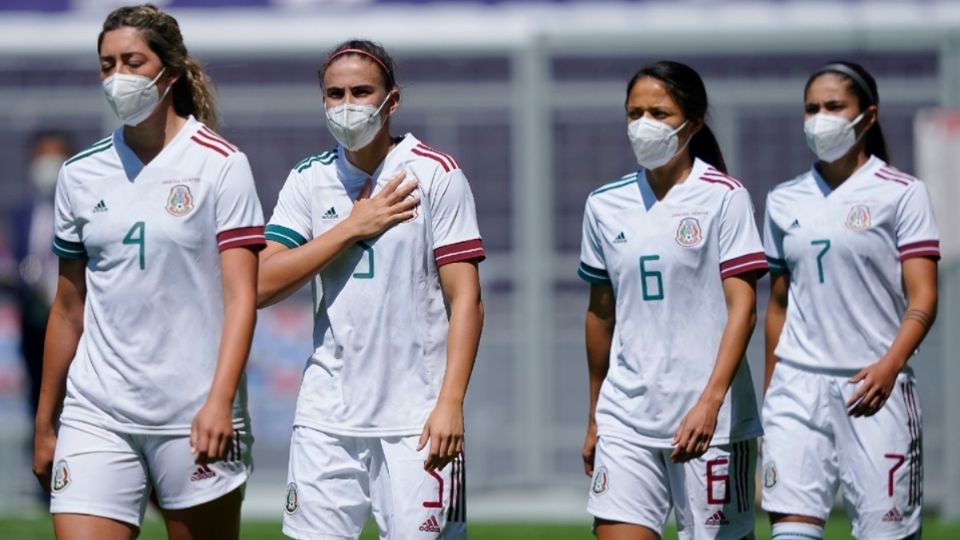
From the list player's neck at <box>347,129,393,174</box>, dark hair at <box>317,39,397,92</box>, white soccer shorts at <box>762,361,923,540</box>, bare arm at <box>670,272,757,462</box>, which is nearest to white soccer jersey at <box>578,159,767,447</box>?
bare arm at <box>670,272,757,462</box>

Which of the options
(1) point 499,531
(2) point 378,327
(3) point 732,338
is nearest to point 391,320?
(2) point 378,327

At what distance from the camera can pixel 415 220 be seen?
5.82 meters

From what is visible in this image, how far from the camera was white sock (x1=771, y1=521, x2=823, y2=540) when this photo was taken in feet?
23.0

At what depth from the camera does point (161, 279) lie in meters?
5.59

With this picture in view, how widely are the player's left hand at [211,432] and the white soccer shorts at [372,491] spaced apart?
0.46 m

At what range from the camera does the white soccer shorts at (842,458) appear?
7.07 m

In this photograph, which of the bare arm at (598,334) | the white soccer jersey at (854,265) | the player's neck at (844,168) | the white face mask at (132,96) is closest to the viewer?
the white face mask at (132,96)

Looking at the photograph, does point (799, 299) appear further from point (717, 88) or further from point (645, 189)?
point (717, 88)

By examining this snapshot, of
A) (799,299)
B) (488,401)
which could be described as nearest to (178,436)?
(799,299)

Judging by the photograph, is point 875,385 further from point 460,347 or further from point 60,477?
point 60,477

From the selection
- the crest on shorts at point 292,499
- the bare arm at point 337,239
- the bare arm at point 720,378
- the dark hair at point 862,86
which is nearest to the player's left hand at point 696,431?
the bare arm at point 720,378

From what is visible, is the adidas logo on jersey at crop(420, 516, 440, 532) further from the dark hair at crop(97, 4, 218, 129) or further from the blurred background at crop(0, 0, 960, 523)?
the blurred background at crop(0, 0, 960, 523)

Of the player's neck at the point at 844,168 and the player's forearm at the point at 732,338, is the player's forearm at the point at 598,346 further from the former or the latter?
the player's neck at the point at 844,168

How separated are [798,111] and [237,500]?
28.2 ft
